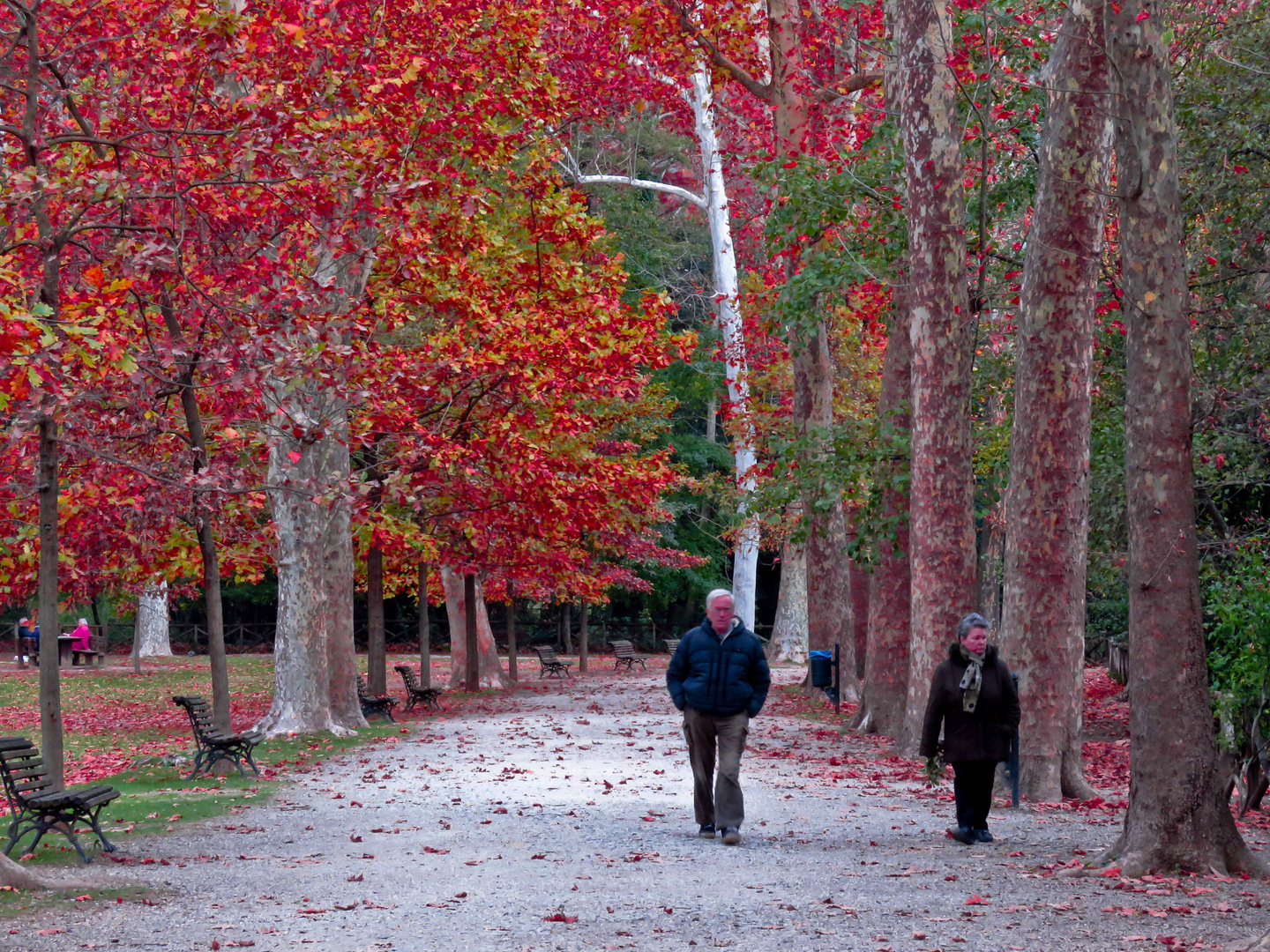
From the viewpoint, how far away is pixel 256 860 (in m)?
10.3

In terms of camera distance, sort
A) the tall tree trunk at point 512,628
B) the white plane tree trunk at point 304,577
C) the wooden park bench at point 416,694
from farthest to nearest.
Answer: the tall tree trunk at point 512,628
the wooden park bench at point 416,694
the white plane tree trunk at point 304,577

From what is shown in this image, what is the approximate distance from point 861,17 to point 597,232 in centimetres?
643

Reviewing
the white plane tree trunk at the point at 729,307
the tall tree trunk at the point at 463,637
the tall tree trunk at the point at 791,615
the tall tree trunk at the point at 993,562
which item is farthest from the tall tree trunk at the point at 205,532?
the tall tree trunk at the point at 791,615

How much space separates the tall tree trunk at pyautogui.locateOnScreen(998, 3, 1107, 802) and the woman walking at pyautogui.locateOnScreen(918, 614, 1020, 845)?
7.51 ft

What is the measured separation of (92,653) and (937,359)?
3366 cm

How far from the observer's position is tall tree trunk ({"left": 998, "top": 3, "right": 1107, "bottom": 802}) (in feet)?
41.2

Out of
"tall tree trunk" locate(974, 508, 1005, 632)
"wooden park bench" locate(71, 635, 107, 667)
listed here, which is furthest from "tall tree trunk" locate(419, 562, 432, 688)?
"wooden park bench" locate(71, 635, 107, 667)

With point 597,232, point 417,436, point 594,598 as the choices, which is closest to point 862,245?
point 597,232

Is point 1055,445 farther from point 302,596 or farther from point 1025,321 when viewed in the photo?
point 302,596

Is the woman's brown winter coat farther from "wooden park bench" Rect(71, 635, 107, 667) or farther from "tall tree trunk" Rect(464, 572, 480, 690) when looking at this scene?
"wooden park bench" Rect(71, 635, 107, 667)

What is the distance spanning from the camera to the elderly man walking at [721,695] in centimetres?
1084

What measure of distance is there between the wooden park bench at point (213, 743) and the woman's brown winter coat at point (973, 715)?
813cm

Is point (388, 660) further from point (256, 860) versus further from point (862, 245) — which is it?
point (256, 860)

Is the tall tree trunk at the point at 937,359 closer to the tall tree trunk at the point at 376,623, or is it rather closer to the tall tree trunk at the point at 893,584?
the tall tree trunk at the point at 893,584
